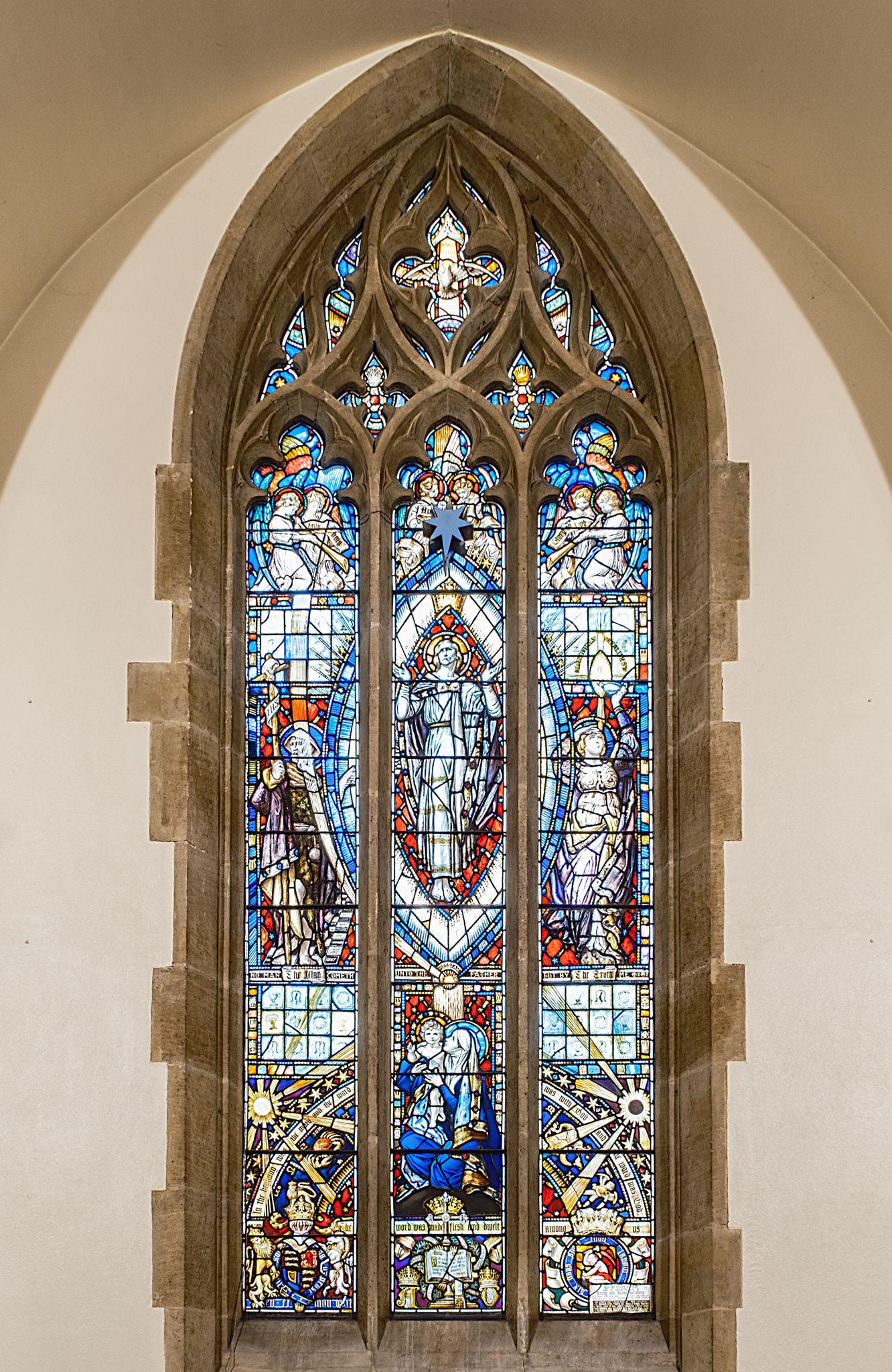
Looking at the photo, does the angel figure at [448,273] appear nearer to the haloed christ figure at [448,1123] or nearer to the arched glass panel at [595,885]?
the arched glass panel at [595,885]

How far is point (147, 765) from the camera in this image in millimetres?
5312

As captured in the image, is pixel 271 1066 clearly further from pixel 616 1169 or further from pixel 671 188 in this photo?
pixel 671 188

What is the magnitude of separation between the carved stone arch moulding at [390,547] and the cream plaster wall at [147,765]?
0.27ft

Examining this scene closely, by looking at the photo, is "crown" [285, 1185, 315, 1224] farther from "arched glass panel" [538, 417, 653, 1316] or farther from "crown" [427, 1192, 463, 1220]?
"arched glass panel" [538, 417, 653, 1316]

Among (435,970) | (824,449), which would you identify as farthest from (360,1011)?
(824,449)

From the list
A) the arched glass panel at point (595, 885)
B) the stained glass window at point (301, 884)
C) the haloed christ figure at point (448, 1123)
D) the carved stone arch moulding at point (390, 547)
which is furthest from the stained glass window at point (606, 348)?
the haloed christ figure at point (448, 1123)

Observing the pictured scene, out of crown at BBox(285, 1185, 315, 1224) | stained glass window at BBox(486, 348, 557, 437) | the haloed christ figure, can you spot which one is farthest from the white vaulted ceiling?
crown at BBox(285, 1185, 315, 1224)

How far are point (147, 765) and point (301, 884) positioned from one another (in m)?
0.67

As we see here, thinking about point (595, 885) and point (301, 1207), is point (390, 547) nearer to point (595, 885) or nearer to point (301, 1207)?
point (595, 885)

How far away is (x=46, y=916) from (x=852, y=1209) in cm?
255

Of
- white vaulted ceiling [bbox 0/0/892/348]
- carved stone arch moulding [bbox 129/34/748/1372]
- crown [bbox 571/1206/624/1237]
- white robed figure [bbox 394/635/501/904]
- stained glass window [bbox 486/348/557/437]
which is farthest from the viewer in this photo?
stained glass window [bbox 486/348/557/437]

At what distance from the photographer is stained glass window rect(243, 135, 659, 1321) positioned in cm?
541

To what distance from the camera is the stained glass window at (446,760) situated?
17.8 ft

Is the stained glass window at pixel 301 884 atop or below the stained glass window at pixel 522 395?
below
